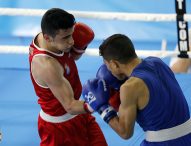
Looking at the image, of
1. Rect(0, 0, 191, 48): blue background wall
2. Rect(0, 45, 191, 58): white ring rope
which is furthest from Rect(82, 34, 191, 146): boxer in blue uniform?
Rect(0, 0, 191, 48): blue background wall

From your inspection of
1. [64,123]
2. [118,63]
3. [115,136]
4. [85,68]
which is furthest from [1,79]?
[118,63]

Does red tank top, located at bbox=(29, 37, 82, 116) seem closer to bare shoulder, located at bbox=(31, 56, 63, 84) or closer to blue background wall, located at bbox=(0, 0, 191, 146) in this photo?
bare shoulder, located at bbox=(31, 56, 63, 84)

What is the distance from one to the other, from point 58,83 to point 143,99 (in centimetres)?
48

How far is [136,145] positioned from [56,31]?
1111 mm

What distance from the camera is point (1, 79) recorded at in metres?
3.74

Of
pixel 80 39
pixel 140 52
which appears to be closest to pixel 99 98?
pixel 80 39

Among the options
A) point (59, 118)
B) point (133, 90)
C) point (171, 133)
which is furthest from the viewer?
point (59, 118)

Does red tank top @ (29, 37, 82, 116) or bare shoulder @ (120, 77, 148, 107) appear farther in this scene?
red tank top @ (29, 37, 82, 116)

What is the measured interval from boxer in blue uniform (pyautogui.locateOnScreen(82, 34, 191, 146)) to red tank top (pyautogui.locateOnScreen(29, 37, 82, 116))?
337 millimetres

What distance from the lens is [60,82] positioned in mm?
1978

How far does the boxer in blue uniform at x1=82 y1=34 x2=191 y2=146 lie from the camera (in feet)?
5.37

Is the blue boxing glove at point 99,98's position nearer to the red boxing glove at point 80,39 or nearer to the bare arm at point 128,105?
Result: the bare arm at point 128,105

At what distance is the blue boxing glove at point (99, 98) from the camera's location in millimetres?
1772

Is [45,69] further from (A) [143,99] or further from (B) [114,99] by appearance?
(A) [143,99]
